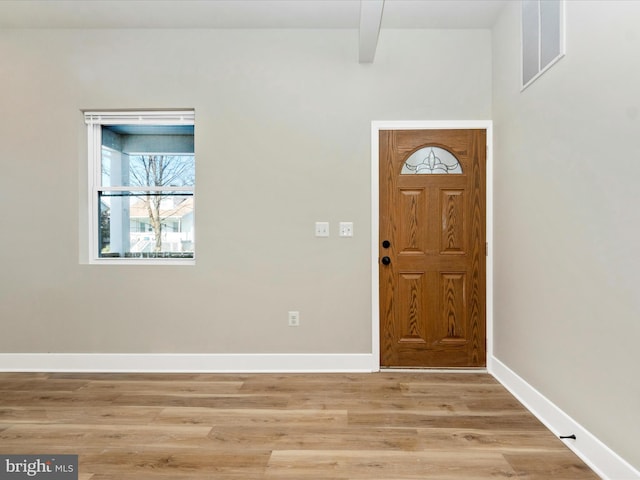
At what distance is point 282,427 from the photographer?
2270 mm

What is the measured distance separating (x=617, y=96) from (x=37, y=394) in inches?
158

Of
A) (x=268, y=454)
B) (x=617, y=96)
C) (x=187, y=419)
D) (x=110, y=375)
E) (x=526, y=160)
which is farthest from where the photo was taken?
(x=110, y=375)

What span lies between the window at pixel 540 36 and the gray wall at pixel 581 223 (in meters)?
0.07

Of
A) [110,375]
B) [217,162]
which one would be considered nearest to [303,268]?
[217,162]

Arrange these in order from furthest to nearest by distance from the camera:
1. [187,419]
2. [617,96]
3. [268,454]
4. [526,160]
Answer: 1. [526,160]
2. [187,419]
3. [268,454]
4. [617,96]

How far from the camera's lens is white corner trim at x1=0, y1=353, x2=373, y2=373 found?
10.5 ft

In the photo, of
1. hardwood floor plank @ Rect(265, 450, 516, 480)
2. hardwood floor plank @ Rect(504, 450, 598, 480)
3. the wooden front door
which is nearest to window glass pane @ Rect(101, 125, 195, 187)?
the wooden front door

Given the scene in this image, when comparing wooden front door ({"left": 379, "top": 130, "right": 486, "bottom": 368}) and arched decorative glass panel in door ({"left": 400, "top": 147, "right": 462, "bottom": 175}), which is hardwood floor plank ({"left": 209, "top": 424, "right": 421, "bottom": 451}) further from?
arched decorative glass panel in door ({"left": 400, "top": 147, "right": 462, "bottom": 175})

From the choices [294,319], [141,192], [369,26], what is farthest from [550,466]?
[141,192]

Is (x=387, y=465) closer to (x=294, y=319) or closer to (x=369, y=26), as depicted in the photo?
(x=294, y=319)

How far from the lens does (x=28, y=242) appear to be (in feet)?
10.7

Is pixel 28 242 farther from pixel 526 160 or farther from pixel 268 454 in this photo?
pixel 526 160

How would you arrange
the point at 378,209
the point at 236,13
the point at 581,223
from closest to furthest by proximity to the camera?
the point at 581,223 → the point at 236,13 → the point at 378,209

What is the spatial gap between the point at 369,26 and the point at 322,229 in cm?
157
